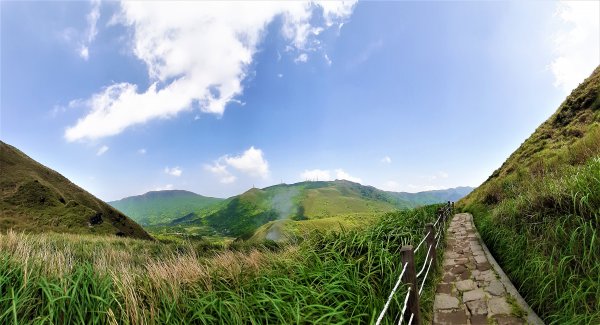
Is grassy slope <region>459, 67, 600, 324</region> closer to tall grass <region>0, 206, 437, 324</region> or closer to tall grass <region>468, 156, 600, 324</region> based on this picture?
tall grass <region>468, 156, 600, 324</region>

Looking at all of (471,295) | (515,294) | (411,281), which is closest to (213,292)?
(411,281)

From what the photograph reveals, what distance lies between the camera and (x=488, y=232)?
32.1 feet

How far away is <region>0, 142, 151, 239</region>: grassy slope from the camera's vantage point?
51469 millimetres

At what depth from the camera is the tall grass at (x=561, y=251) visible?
395cm

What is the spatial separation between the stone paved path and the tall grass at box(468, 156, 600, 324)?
0.39m

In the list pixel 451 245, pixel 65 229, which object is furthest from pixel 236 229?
pixel 451 245

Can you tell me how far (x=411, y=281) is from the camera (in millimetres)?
3840

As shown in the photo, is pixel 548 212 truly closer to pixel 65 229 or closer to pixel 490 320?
pixel 490 320

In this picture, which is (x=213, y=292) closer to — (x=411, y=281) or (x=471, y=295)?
(x=411, y=281)

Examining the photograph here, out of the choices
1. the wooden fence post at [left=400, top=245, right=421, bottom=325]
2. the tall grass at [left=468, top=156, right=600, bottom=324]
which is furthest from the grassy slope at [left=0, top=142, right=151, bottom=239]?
the tall grass at [left=468, top=156, right=600, bottom=324]

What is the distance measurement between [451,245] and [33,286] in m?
10.5

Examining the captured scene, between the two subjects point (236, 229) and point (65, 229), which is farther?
point (236, 229)

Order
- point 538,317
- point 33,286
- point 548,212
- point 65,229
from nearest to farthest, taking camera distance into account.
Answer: point 33,286, point 538,317, point 548,212, point 65,229

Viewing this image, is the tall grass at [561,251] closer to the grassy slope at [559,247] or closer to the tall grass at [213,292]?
the grassy slope at [559,247]
